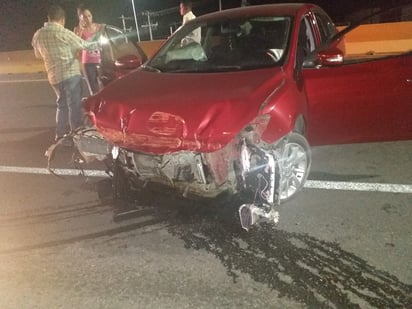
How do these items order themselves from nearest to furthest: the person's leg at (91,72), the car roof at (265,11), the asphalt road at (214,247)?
1. the asphalt road at (214,247)
2. the car roof at (265,11)
3. the person's leg at (91,72)

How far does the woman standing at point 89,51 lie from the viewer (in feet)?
23.7

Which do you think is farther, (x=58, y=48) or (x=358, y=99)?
(x=58, y=48)

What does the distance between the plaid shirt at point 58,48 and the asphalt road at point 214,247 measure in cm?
166

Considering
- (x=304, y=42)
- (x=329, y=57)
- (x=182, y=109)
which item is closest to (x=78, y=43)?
(x=304, y=42)

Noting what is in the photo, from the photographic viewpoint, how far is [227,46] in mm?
4750

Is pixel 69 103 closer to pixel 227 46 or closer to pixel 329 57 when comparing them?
pixel 227 46

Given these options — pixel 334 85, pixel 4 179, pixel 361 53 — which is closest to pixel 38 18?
pixel 361 53

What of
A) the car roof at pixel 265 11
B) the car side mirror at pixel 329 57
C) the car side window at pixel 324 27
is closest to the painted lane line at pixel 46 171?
the car roof at pixel 265 11

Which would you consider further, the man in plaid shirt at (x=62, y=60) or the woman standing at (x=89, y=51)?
the woman standing at (x=89, y=51)

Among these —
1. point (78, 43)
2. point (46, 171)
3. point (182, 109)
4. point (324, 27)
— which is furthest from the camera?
point (78, 43)

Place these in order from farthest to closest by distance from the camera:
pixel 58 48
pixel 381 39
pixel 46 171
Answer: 1. pixel 381 39
2. pixel 58 48
3. pixel 46 171

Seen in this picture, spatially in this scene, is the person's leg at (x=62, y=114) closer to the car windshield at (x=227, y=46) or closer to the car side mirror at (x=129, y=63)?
the car side mirror at (x=129, y=63)

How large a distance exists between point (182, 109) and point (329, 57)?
61.8 inches

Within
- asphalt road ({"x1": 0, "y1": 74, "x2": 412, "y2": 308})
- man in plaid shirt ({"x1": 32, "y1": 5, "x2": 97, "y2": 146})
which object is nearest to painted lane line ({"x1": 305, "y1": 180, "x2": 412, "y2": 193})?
asphalt road ({"x1": 0, "y1": 74, "x2": 412, "y2": 308})
